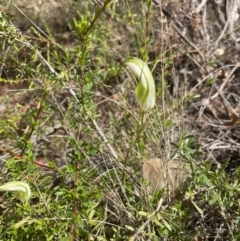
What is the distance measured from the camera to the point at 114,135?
6.06 ft

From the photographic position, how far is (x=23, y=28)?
2346 mm

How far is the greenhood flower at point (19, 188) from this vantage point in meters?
1.15

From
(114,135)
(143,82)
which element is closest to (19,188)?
(143,82)

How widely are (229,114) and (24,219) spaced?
1.16 m

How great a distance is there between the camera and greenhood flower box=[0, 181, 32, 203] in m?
1.15

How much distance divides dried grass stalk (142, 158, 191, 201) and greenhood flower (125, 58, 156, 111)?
1.11 feet

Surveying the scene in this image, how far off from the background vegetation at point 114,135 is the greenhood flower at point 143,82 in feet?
0.60

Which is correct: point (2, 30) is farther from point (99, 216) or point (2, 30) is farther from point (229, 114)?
point (229, 114)

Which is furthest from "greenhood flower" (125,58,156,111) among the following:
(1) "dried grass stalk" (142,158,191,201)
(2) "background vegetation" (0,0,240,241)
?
(1) "dried grass stalk" (142,158,191,201)

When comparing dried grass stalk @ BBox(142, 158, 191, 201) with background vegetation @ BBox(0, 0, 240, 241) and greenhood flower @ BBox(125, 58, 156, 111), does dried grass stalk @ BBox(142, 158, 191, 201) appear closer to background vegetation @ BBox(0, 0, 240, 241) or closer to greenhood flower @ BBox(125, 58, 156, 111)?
background vegetation @ BBox(0, 0, 240, 241)

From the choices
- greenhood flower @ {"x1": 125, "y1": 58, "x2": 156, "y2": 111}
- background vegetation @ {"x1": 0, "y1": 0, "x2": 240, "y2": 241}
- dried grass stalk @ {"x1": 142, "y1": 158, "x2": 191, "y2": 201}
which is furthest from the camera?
dried grass stalk @ {"x1": 142, "y1": 158, "x2": 191, "y2": 201}

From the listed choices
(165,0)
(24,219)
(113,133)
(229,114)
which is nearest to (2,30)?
(24,219)

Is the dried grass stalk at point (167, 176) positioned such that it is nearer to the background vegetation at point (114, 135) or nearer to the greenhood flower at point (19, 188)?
the background vegetation at point (114, 135)

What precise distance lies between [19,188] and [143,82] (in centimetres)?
40
